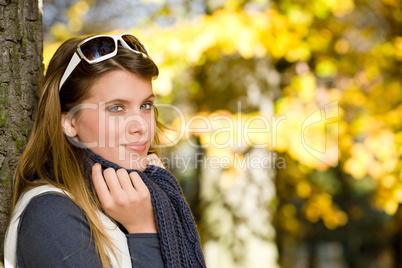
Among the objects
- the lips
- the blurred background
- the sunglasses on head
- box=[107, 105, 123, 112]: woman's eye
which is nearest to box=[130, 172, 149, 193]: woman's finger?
the lips

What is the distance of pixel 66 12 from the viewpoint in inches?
283

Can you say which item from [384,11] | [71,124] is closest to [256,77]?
[384,11]

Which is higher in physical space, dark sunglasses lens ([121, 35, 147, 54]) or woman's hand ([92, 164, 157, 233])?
dark sunglasses lens ([121, 35, 147, 54])

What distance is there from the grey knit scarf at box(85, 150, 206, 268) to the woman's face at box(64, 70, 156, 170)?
0.16 ft

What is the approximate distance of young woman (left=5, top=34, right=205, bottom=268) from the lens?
57.3 inches

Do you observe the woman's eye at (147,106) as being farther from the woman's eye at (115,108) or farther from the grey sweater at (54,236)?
the grey sweater at (54,236)

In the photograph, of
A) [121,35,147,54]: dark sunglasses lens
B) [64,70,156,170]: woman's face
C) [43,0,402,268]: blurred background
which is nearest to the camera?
[64,70,156,170]: woman's face

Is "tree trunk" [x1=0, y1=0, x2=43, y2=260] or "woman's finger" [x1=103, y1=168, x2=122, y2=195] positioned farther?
"tree trunk" [x1=0, y1=0, x2=43, y2=260]

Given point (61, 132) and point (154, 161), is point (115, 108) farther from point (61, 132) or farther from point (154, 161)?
point (154, 161)

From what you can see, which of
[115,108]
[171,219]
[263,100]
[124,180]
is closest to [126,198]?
[124,180]

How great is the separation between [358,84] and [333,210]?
2.30 m

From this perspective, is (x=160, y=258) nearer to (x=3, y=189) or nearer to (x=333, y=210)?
(x=3, y=189)

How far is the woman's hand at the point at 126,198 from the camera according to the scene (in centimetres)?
158

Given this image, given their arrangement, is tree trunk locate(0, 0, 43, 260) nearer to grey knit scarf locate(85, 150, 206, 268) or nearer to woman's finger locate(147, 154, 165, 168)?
grey knit scarf locate(85, 150, 206, 268)
